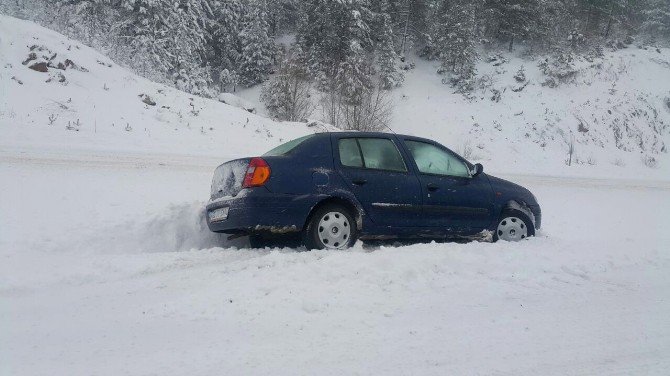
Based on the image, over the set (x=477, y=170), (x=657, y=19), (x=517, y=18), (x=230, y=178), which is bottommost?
(x=230, y=178)

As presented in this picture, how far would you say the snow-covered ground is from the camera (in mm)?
2814

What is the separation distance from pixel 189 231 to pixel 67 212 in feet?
5.03

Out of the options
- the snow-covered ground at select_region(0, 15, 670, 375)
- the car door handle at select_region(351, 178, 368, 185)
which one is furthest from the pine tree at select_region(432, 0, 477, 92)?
the car door handle at select_region(351, 178, 368, 185)

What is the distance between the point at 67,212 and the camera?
602cm

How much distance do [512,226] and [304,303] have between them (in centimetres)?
372

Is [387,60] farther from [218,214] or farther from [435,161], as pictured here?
[218,214]

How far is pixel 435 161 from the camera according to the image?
6.03 m

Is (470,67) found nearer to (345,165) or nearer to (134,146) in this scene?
(134,146)

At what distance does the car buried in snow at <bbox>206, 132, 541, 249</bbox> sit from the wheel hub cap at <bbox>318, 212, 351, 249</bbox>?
1 cm

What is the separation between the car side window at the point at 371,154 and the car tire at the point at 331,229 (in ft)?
1.91

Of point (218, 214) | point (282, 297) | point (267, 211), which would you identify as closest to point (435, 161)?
point (267, 211)

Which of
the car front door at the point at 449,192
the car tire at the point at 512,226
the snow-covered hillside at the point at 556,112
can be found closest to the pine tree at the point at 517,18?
the snow-covered hillside at the point at 556,112

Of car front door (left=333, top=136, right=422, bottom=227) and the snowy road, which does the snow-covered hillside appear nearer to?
car front door (left=333, top=136, right=422, bottom=227)

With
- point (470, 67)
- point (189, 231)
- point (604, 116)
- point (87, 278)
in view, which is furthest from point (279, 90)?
point (87, 278)
